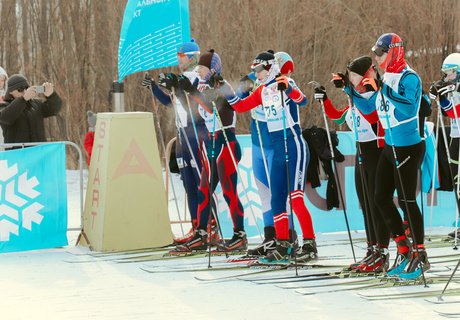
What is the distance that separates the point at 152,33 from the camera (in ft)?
33.9

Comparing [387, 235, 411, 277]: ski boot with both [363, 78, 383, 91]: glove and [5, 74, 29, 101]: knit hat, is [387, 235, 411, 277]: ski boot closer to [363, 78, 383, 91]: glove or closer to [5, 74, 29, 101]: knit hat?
[363, 78, 383, 91]: glove

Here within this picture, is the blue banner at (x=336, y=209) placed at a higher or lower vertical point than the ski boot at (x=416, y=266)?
higher

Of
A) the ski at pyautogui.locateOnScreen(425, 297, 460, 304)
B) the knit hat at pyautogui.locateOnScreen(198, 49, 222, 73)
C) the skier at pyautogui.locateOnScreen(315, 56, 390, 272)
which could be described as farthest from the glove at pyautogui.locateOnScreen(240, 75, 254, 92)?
the ski at pyautogui.locateOnScreen(425, 297, 460, 304)

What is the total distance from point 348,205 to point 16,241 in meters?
3.75

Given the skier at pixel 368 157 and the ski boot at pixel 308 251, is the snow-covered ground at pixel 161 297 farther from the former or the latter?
the skier at pixel 368 157

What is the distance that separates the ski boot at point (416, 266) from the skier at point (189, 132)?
286 centimetres

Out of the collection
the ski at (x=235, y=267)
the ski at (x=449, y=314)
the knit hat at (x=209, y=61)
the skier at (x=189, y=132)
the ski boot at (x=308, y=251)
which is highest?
the knit hat at (x=209, y=61)

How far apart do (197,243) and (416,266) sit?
8.84 feet

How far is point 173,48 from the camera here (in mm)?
10188

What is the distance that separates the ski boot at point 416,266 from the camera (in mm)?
7473

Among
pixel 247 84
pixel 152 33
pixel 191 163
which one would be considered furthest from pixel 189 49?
pixel 191 163

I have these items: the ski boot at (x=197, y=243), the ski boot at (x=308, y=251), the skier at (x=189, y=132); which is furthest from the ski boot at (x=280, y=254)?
Answer: the skier at (x=189, y=132)

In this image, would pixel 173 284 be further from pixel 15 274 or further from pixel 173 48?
pixel 173 48

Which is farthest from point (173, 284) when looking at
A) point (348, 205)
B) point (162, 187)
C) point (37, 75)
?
point (37, 75)
